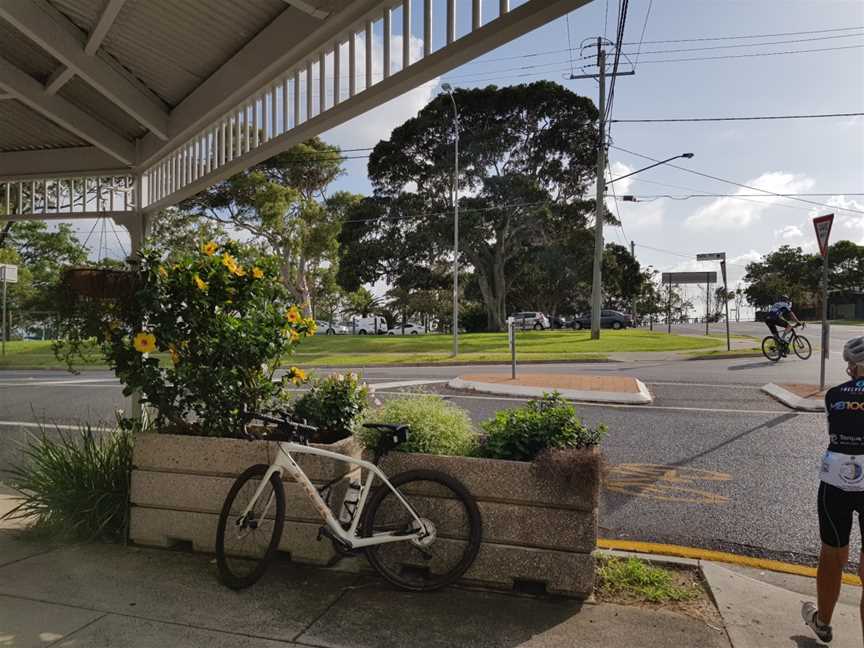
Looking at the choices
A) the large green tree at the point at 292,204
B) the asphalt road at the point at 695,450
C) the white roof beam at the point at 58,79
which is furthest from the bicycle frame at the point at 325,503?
the large green tree at the point at 292,204

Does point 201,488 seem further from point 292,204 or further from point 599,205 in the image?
point 292,204

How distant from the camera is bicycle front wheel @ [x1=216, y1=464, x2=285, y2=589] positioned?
351cm

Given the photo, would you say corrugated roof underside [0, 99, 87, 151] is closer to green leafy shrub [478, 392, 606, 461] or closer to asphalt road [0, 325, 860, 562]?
asphalt road [0, 325, 860, 562]

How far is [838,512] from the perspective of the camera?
306cm

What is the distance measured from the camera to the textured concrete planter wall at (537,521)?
11.0ft

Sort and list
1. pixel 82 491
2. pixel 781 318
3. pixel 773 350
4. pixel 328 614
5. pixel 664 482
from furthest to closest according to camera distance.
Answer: pixel 773 350 → pixel 781 318 → pixel 664 482 → pixel 82 491 → pixel 328 614

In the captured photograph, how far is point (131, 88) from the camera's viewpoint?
5781 mm

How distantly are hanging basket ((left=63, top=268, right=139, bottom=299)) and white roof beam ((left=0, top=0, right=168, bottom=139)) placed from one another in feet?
6.79

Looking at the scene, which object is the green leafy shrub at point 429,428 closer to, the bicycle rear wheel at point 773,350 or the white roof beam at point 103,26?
the white roof beam at point 103,26

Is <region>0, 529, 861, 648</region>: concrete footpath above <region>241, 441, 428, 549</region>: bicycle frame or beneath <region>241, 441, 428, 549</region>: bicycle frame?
beneath

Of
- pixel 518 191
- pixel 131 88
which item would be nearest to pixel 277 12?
pixel 131 88

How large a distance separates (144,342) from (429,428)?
1.91 meters

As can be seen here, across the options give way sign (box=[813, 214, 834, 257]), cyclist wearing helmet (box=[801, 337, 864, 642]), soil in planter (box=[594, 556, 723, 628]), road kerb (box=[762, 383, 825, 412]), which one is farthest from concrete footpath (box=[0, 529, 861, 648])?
give way sign (box=[813, 214, 834, 257])

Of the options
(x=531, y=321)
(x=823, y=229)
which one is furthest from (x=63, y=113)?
(x=531, y=321)
